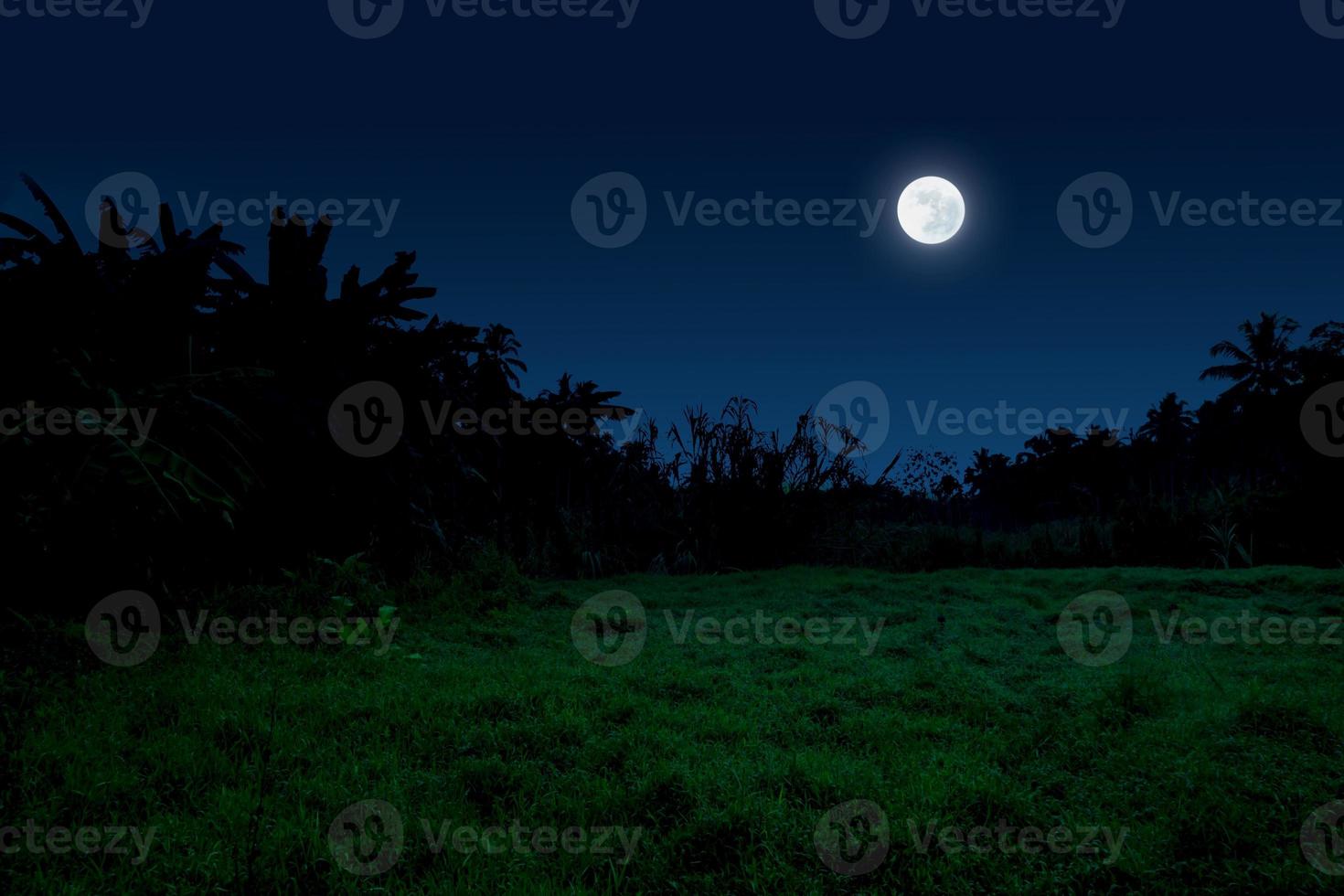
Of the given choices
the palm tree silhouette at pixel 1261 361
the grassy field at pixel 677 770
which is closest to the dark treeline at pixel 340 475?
the grassy field at pixel 677 770

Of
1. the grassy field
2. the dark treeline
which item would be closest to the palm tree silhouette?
the dark treeline

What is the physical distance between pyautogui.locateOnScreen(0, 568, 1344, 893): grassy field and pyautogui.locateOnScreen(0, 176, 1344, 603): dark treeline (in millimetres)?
1458

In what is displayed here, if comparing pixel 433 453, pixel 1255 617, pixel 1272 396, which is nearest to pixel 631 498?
→ pixel 433 453

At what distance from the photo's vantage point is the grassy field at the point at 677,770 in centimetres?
275

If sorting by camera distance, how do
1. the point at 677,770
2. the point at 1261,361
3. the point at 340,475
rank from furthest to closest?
the point at 1261,361 → the point at 340,475 → the point at 677,770

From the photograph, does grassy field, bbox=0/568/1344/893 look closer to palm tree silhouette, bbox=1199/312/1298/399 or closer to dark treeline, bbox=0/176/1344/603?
dark treeline, bbox=0/176/1344/603

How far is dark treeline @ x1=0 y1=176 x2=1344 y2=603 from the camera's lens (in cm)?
543

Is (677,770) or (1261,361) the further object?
(1261,361)

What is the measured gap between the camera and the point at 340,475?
8469mm

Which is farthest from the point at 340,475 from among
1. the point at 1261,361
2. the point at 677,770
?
the point at 1261,361

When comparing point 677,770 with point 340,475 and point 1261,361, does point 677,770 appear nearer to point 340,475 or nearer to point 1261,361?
point 340,475

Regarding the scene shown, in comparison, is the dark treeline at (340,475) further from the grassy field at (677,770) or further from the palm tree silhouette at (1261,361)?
the palm tree silhouette at (1261,361)

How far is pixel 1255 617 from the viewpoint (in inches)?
293

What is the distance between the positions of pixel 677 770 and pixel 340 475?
682cm
